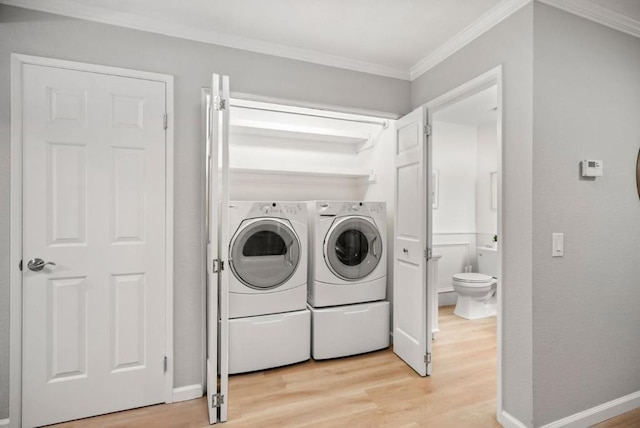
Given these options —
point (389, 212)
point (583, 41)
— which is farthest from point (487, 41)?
point (389, 212)

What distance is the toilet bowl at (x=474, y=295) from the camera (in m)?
3.76

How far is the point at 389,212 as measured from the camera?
3.25 meters

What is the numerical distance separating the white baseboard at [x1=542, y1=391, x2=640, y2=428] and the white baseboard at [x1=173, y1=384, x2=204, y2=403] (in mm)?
2081

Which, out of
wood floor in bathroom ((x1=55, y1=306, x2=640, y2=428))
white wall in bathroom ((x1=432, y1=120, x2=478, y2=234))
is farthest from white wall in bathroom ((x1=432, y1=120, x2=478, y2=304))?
wood floor in bathroom ((x1=55, y1=306, x2=640, y2=428))

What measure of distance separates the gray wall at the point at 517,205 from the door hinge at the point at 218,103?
5.26 feet

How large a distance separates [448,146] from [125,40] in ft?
12.5

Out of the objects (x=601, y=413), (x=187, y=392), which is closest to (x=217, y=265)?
(x=187, y=392)

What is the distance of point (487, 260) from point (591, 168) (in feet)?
8.70

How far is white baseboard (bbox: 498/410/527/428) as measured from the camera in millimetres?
1845

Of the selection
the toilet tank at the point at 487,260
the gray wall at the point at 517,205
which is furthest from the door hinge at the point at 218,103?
the toilet tank at the point at 487,260

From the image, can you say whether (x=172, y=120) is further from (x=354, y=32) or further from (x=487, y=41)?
(x=487, y=41)

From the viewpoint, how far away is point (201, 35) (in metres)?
2.23

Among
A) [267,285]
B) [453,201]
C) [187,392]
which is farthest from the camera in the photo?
[453,201]

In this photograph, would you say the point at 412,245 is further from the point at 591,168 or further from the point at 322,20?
the point at 322,20
